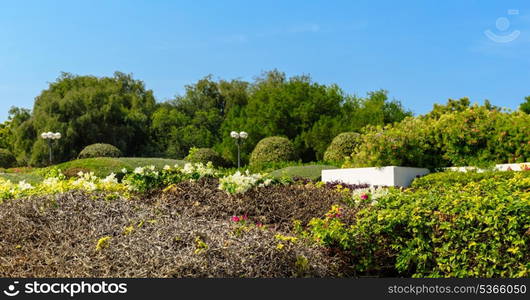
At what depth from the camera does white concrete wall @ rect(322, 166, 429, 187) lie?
1103 cm

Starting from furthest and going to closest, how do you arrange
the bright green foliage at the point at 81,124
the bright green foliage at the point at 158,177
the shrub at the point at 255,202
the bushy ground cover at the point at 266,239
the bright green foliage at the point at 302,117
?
the bright green foliage at the point at 81,124
the bright green foliage at the point at 302,117
the bright green foliage at the point at 158,177
the shrub at the point at 255,202
the bushy ground cover at the point at 266,239

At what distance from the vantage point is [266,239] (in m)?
4.29

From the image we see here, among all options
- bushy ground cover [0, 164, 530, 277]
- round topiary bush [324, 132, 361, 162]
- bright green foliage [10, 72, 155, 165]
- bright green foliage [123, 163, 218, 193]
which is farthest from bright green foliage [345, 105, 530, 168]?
bright green foliage [10, 72, 155, 165]

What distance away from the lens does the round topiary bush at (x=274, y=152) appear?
73.1 ft

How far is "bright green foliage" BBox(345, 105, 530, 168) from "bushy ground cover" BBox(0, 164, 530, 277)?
5725 mm

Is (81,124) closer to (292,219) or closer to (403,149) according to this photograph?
(403,149)

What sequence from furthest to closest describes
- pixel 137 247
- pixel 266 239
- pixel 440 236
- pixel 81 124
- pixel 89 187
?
pixel 81 124 → pixel 89 187 → pixel 440 236 → pixel 266 239 → pixel 137 247

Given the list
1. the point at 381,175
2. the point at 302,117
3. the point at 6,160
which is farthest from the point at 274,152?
the point at 6,160

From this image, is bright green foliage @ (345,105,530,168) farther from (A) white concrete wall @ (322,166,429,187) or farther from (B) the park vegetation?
(A) white concrete wall @ (322,166,429,187)

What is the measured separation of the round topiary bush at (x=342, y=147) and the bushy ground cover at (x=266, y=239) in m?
14.6

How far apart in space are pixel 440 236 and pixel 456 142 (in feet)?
25.3

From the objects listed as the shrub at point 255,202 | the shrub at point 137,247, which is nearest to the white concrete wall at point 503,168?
the shrub at point 255,202

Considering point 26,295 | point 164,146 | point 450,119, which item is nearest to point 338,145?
point 450,119

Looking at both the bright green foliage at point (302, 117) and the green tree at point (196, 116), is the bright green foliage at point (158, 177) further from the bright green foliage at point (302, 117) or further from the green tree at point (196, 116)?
the green tree at point (196, 116)
